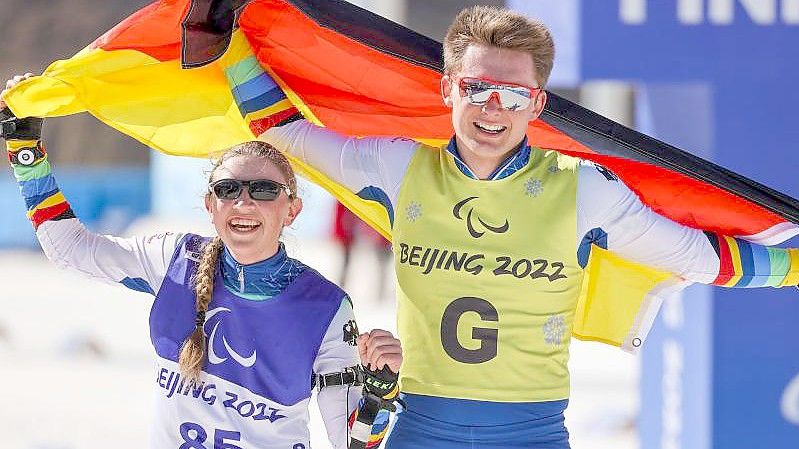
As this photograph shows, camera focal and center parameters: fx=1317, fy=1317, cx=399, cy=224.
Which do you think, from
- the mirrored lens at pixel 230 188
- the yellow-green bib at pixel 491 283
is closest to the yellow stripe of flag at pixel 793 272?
the yellow-green bib at pixel 491 283

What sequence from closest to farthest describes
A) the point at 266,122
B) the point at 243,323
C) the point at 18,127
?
1. the point at 243,323
2. the point at 18,127
3. the point at 266,122

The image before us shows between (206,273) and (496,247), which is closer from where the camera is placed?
(496,247)

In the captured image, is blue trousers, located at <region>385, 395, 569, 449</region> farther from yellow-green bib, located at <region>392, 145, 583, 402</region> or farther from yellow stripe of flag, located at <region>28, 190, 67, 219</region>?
yellow stripe of flag, located at <region>28, 190, 67, 219</region>

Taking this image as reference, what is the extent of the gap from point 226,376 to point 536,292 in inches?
30.2

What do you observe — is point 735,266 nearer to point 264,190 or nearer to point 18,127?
point 264,190

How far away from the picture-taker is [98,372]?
30.3 ft

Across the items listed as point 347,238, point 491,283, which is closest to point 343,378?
point 491,283

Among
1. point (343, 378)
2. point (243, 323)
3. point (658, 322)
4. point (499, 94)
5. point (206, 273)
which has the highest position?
point (499, 94)

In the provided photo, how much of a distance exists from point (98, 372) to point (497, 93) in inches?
265

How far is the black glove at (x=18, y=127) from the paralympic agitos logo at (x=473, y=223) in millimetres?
1130

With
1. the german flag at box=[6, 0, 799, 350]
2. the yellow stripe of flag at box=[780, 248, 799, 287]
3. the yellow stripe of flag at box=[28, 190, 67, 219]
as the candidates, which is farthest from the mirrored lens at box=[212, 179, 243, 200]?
the yellow stripe of flag at box=[780, 248, 799, 287]

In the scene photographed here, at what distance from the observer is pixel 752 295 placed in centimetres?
507

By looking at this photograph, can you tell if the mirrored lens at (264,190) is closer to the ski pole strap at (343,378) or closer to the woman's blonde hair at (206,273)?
the woman's blonde hair at (206,273)

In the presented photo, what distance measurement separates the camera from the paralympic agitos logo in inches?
123
